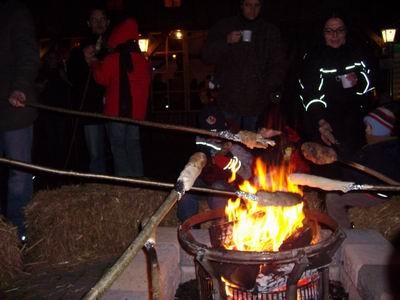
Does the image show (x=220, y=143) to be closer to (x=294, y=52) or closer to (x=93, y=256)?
(x=93, y=256)

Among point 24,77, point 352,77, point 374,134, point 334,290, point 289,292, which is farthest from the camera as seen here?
point 352,77

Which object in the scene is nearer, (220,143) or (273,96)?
(220,143)

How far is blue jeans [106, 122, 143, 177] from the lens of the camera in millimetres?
5773

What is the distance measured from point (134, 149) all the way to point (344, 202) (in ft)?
8.97

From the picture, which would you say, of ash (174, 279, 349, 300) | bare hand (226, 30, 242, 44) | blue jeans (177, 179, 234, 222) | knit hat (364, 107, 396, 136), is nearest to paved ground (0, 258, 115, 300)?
ash (174, 279, 349, 300)

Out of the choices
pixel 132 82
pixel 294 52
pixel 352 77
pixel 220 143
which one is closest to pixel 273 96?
pixel 352 77

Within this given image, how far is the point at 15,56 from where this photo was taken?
4.56m

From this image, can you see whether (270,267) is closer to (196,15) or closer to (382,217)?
(382,217)

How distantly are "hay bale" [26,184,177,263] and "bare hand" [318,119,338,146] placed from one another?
1.89m

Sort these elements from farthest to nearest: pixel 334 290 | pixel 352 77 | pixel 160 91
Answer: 1. pixel 160 91
2. pixel 352 77
3. pixel 334 290

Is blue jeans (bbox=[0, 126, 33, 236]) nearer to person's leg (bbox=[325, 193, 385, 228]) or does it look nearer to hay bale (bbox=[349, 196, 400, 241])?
person's leg (bbox=[325, 193, 385, 228])

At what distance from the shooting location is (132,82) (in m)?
5.84

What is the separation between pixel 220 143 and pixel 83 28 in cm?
1064

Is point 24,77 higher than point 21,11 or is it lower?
lower
